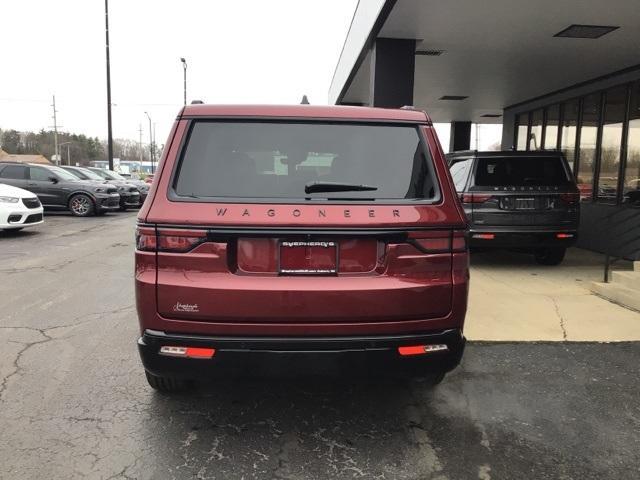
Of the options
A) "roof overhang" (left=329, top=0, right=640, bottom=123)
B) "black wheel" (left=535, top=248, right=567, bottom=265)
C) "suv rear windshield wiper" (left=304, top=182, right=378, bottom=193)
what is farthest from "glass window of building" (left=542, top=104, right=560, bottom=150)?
"suv rear windshield wiper" (left=304, top=182, right=378, bottom=193)

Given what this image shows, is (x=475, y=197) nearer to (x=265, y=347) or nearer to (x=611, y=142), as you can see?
(x=611, y=142)

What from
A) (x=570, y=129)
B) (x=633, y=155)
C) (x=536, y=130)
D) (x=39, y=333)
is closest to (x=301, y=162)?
(x=39, y=333)

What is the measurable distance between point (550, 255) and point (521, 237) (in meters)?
1.27

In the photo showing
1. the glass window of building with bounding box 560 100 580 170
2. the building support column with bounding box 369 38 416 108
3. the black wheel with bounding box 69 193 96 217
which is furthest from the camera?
the black wheel with bounding box 69 193 96 217

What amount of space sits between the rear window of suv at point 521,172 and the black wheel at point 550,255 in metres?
1.27

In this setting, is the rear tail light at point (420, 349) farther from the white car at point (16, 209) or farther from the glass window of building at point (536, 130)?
the glass window of building at point (536, 130)

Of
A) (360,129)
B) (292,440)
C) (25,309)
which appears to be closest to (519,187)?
(360,129)

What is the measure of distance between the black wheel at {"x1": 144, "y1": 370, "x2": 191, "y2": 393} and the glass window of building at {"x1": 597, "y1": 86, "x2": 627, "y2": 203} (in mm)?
10073

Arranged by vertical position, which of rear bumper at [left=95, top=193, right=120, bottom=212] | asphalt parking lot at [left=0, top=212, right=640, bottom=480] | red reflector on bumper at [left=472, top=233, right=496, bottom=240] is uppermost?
red reflector on bumper at [left=472, top=233, right=496, bottom=240]

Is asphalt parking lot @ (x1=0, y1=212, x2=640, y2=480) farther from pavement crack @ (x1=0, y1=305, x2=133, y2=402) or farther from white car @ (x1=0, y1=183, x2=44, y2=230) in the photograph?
white car @ (x1=0, y1=183, x2=44, y2=230)

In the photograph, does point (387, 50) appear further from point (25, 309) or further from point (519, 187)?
point (25, 309)

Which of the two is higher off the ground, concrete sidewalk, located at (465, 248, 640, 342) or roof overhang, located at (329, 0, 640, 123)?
roof overhang, located at (329, 0, 640, 123)

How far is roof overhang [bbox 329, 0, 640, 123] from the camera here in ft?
24.0

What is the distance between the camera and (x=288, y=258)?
110 inches
